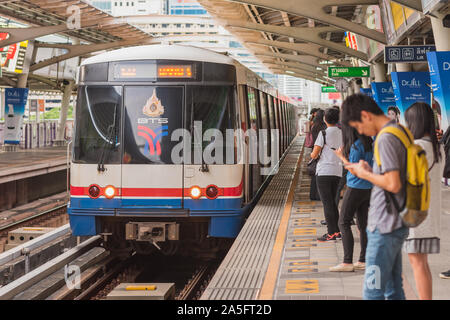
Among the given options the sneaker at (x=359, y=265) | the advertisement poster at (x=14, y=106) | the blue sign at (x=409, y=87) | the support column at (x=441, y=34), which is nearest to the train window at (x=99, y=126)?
the sneaker at (x=359, y=265)

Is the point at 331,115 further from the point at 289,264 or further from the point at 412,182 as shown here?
the point at 412,182

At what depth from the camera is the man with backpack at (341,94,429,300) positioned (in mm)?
3762

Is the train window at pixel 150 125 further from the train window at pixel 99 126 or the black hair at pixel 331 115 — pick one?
the black hair at pixel 331 115

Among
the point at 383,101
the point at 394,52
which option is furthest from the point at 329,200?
the point at 383,101

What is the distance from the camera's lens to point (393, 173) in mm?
3738

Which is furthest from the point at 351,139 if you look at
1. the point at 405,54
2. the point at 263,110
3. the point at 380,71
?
the point at 380,71

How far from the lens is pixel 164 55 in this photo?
8.30 meters

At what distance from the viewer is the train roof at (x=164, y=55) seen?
8297 millimetres

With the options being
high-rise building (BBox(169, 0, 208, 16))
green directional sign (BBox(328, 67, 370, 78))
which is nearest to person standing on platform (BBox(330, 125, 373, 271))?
green directional sign (BBox(328, 67, 370, 78))

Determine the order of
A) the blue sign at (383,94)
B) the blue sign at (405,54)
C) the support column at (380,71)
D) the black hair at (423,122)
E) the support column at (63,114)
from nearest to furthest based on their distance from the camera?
1. the black hair at (423,122)
2. the blue sign at (405,54)
3. the blue sign at (383,94)
4. the support column at (380,71)
5. the support column at (63,114)

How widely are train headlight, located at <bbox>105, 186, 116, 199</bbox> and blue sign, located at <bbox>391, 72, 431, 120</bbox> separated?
7.27 meters

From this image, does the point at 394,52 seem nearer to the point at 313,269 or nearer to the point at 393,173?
the point at 313,269

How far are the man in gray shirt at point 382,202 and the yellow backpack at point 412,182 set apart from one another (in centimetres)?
3

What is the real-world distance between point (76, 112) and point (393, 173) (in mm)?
5443
